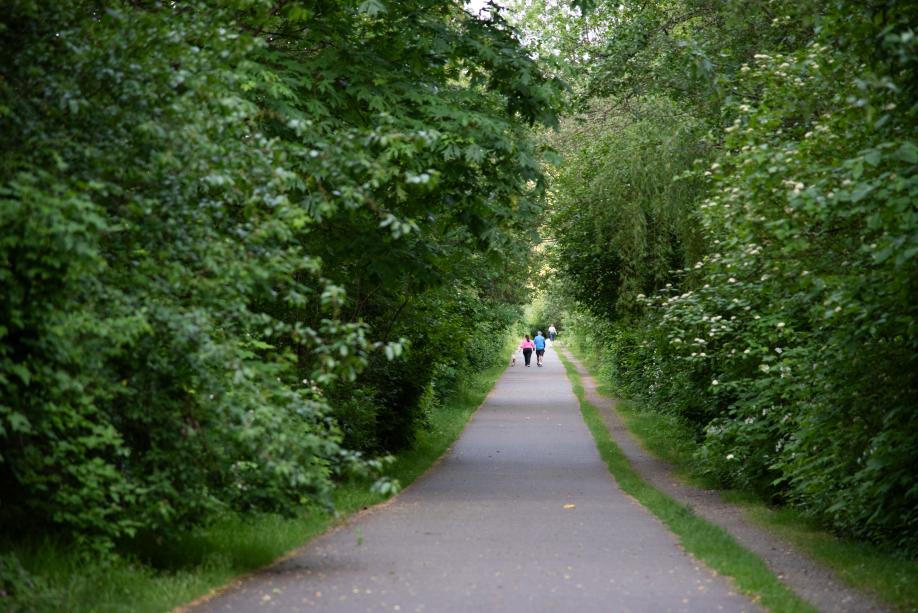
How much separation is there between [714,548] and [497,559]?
214 cm

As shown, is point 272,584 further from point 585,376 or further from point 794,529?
point 585,376

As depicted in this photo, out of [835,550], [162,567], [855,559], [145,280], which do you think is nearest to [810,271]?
[855,559]

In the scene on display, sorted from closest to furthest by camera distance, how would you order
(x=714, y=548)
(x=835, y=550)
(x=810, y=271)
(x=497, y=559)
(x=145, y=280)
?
(x=145, y=280), (x=497, y=559), (x=810, y=271), (x=714, y=548), (x=835, y=550)

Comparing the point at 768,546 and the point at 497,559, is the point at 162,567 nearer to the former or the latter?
the point at 497,559

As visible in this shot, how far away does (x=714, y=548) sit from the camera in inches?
417

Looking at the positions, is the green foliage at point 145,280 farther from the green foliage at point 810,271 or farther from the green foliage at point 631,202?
the green foliage at point 631,202

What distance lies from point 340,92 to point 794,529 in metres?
7.59

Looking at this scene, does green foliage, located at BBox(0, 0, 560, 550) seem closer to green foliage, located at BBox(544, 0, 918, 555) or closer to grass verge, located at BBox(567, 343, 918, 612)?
green foliage, located at BBox(544, 0, 918, 555)

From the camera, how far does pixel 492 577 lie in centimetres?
900

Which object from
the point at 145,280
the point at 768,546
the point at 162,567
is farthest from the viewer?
the point at 768,546

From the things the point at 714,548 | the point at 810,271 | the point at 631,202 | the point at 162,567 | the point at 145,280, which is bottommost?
the point at 162,567

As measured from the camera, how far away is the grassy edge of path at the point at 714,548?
830 cm

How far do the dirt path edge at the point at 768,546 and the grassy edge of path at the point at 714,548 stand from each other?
17 centimetres

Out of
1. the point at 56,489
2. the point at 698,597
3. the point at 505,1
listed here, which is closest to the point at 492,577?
the point at 698,597
